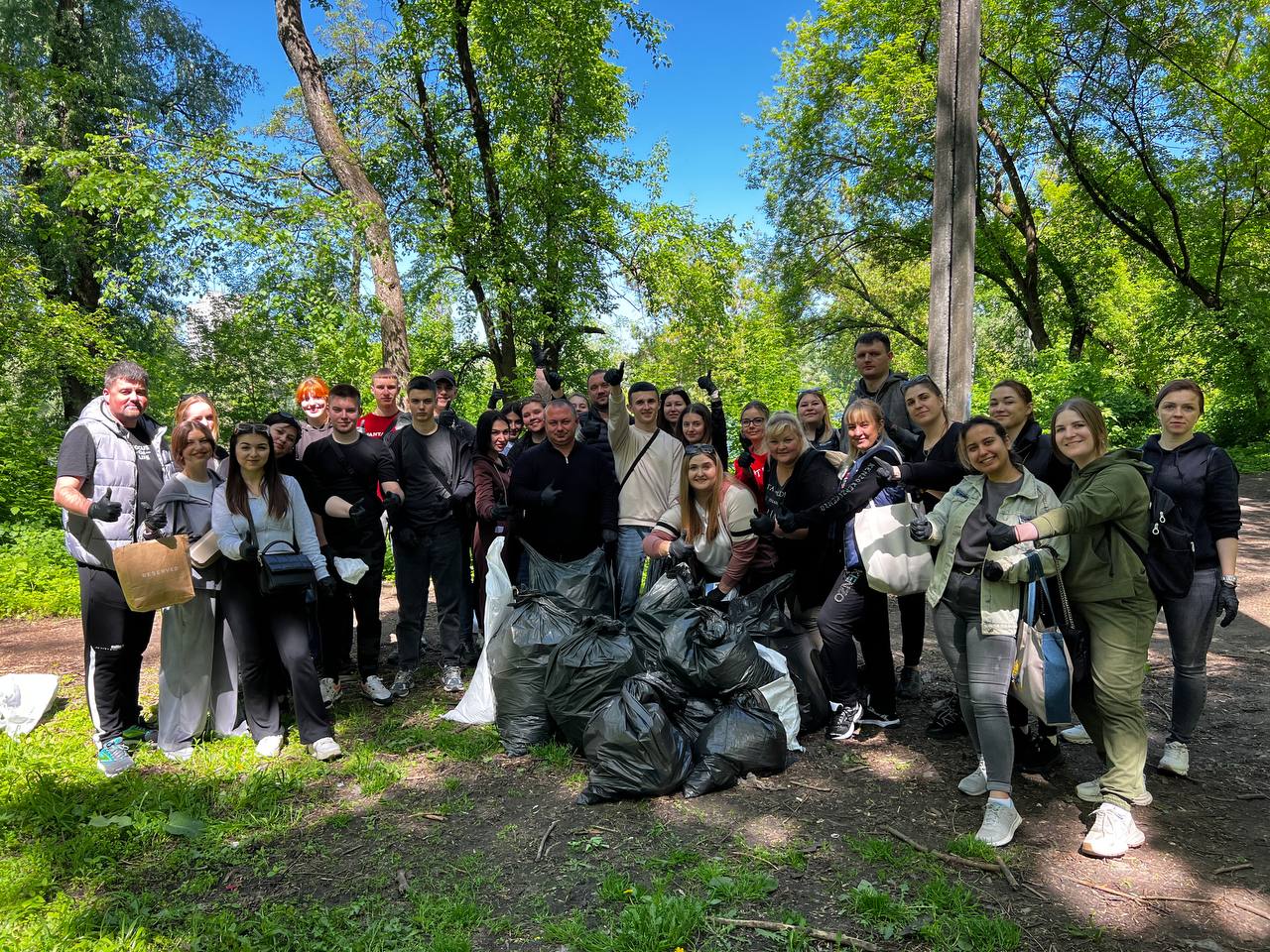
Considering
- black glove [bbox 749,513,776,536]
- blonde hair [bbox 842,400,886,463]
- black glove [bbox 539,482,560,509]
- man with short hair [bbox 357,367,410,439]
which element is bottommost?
black glove [bbox 749,513,776,536]

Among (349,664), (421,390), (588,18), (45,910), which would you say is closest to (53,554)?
(349,664)

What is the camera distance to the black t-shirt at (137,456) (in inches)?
141

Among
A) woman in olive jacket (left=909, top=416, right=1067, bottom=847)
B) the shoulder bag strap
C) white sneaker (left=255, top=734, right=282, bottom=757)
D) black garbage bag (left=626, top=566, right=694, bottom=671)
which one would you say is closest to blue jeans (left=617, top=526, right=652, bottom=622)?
the shoulder bag strap

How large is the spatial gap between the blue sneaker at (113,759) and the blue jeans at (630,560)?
8.84 feet

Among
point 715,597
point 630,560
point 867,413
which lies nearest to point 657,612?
point 715,597

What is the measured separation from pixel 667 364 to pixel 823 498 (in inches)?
628

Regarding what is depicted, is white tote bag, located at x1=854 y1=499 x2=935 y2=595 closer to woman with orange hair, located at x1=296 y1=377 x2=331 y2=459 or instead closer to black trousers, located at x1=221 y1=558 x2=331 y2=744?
black trousers, located at x1=221 y1=558 x2=331 y2=744

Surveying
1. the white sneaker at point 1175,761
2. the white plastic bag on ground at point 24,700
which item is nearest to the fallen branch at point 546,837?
the white sneaker at point 1175,761

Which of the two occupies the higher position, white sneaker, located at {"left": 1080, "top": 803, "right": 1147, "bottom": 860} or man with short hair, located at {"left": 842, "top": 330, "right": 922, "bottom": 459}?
man with short hair, located at {"left": 842, "top": 330, "right": 922, "bottom": 459}

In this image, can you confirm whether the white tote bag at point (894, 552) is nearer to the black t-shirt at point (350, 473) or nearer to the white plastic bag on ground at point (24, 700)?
the black t-shirt at point (350, 473)

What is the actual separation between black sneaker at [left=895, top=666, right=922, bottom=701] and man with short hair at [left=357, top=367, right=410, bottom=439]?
146 inches

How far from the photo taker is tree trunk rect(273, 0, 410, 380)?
8883 mm

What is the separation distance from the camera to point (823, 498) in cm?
379

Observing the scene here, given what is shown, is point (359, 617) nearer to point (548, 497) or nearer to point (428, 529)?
point (428, 529)
